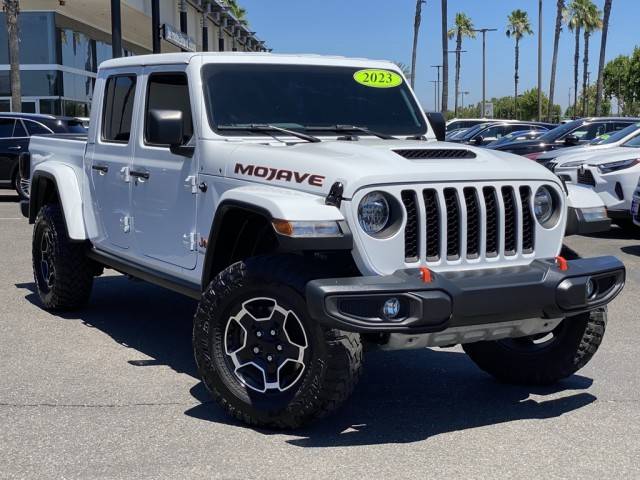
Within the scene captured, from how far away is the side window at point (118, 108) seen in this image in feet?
20.5

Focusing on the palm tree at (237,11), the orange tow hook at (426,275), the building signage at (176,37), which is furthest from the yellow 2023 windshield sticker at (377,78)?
the palm tree at (237,11)

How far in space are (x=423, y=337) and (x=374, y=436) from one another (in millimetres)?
655

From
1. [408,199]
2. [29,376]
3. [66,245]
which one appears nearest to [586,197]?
[408,199]

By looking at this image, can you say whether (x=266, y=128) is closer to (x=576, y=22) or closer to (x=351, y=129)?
(x=351, y=129)

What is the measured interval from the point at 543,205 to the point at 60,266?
3.91m

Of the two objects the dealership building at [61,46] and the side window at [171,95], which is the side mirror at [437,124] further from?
the dealership building at [61,46]

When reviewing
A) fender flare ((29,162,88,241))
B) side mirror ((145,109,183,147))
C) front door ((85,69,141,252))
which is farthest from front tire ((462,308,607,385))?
fender flare ((29,162,88,241))

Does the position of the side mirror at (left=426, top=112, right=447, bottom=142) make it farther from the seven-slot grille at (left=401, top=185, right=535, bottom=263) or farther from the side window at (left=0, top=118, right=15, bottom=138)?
the side window at (left=0, top=118, right=15, bottom=138)

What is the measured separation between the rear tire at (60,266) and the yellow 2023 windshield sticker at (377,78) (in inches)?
97.5

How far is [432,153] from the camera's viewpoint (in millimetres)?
4789

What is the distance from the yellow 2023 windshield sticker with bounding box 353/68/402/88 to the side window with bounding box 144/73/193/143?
1.16 metres

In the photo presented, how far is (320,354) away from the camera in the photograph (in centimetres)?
426

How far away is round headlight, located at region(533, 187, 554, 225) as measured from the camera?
190 inches

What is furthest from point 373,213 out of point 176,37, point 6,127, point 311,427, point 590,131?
point 176,37
